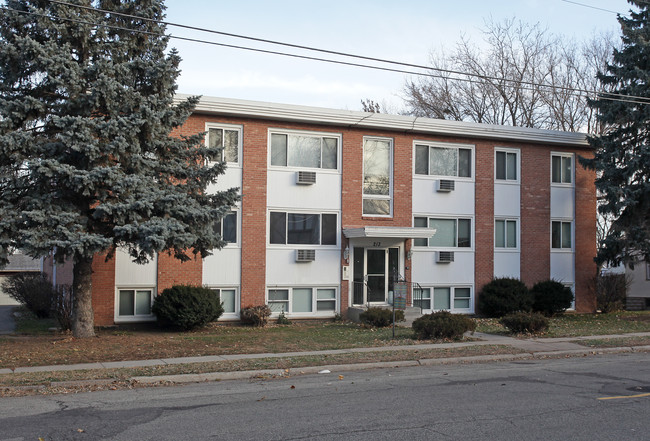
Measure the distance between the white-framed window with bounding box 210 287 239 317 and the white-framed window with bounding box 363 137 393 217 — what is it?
5674 millimetres

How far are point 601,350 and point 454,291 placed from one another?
902 centimetres

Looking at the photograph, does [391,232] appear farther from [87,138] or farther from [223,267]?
[87,138]

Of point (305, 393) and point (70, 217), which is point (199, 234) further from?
point (305, 393)

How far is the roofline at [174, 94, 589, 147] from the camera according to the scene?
841 inches

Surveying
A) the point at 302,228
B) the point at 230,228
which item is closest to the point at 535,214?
the point at 302,228

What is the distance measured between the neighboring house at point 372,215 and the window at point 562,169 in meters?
0.06

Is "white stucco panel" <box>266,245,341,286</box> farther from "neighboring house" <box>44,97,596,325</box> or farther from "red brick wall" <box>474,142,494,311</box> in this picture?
"red brick wall" <box>474,142,494,311</box>

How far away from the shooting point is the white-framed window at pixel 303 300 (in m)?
22.4

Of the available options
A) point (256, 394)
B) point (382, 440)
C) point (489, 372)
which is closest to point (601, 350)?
point (489, 372)

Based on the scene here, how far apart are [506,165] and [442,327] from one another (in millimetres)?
10992

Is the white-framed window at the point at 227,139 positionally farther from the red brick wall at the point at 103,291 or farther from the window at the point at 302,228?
the red brick wall at the point at 103,291

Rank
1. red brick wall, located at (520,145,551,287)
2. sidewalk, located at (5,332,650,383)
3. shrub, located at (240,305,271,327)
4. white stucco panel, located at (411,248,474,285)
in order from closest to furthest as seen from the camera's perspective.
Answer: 1. sidewalk, located at (5,332,650,383)
2. shrub, located at (240,305,271,327)
3. white stucco panel, located at (411,248,474,285)
4. red brick wall, located at (520,145,551,287)

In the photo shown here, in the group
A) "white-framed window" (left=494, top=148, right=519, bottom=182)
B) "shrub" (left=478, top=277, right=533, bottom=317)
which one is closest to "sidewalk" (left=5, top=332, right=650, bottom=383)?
"shrub" (left=478, top=277, right=533, bottom=317)

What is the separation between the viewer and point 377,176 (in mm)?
23859
